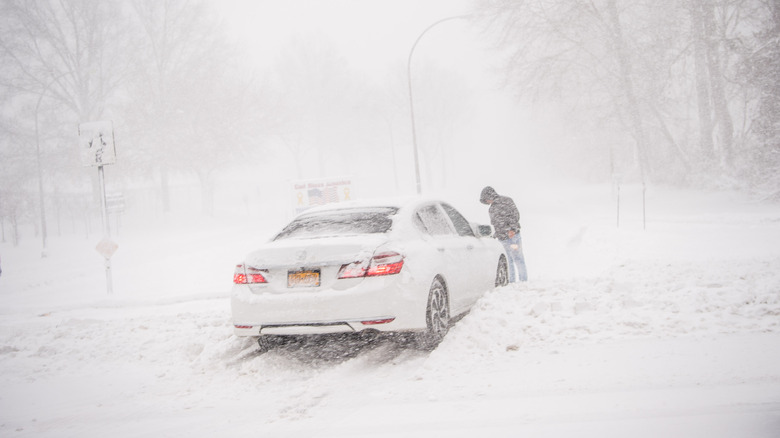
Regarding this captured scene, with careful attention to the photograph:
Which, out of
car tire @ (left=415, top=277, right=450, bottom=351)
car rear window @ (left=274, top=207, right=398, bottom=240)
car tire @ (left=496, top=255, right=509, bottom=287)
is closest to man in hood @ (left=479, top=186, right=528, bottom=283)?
car tire @ (left=496, top=255, right=509, bottom=287)

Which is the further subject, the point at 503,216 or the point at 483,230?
the point at 503,216

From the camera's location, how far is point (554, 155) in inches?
2298

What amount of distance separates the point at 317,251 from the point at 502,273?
3793mm

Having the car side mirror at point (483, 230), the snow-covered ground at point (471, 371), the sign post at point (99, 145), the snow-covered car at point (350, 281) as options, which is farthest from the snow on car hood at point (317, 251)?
the sign post at point (99, 145)

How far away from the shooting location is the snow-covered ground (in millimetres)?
3355

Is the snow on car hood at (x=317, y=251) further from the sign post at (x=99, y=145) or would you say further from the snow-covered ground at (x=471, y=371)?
the sign post at (x=99, y=145)

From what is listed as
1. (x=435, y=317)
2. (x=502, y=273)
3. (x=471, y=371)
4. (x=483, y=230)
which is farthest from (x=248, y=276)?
(x=502, y=273)

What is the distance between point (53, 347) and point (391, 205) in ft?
14.6

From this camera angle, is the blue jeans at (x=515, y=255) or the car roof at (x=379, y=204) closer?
the car roof at (x=379, y=204)

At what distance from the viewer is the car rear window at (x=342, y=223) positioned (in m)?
5.14

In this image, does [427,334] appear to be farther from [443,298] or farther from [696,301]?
[696,301]

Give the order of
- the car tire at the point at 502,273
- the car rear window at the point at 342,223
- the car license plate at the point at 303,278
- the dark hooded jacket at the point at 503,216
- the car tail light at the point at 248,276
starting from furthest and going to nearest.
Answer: the dark hooded jacket at the point at 503,216 → the car tire at the point at 502,273 → the car rear window at the point at 342,223 → the car tail light at the point at 248,276 → the car license plate at the point at 303,278

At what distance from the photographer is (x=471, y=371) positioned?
14.2ft

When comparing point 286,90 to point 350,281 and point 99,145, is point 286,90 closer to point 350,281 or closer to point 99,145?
point 99,145
